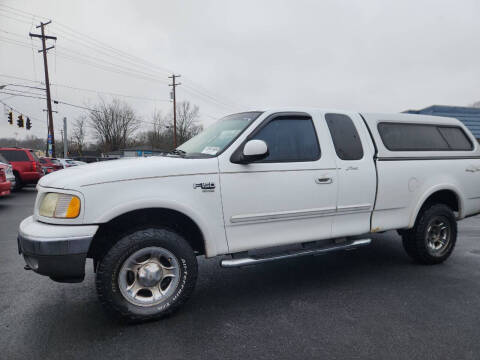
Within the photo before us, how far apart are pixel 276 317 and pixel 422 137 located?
3.05m

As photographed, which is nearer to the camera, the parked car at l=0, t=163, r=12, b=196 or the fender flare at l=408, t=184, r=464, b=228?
the fender flare at l=408, t=184, r=464, b=228

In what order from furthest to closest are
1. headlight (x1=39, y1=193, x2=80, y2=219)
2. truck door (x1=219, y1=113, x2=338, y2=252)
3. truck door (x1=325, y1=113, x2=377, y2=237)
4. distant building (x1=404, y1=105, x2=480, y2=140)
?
distant building (x1=404, y1=105, x2=480, y2=140), truck door (x1=325, y1=113, x2=377, y2=237), truck door (x1=219, y1=113, x2=338, y2=252), headlight (x1=39, y1=193, x2=80, y2=219)

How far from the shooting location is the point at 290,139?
3537 millimetres

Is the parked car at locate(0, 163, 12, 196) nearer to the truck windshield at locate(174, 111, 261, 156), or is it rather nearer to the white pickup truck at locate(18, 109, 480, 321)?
the white pickup truck at locate(18, 109, 480, 321)

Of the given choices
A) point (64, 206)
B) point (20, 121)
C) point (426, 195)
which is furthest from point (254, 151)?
point (20, 121)

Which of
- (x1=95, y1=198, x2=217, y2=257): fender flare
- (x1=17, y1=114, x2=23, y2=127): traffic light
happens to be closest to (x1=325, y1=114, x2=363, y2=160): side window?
(x1=95, y1=198, x2=217, y2=257): fender flare

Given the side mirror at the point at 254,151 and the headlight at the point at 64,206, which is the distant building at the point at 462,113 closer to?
the side mirror at the point at 254,151

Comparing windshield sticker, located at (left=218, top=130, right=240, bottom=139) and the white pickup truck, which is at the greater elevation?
windshield sticker, located at (left=218, top=130, right=240, bottom=139)

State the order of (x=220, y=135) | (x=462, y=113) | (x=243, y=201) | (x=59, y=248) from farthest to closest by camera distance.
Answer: (x=462, y=113) → (x=220, y=135) → (x=243, y=201) → (x=59, y=248)

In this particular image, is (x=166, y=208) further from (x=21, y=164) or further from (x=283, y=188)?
(x=21, y=164)

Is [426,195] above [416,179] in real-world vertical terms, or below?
below

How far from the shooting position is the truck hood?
269 centimetres

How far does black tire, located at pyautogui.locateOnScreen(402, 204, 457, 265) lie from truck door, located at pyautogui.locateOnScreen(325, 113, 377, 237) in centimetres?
87

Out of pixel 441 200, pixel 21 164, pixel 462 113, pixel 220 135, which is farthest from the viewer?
pixel 462 113
